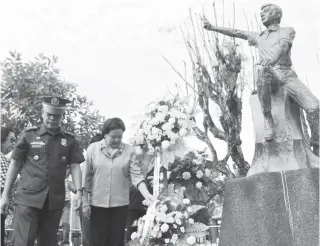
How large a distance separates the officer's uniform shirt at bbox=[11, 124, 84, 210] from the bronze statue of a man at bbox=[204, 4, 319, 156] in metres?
1.99

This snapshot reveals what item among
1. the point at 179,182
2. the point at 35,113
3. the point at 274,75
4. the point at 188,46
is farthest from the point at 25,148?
the point at 188,46

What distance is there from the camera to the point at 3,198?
14.2 ft

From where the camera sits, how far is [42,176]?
4320 millimetres

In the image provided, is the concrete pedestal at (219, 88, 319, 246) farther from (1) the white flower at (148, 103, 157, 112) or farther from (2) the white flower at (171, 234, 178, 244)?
(1) the white flower at (148, 103, 157, 112)

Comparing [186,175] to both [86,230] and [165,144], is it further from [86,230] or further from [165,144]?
[86,230]

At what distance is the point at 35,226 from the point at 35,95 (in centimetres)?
543

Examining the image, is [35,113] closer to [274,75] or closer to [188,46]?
[188,46]

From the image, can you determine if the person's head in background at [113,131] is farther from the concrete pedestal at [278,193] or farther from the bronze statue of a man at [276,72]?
the bronze statue of a man at [276,72]

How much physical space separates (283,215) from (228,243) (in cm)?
68

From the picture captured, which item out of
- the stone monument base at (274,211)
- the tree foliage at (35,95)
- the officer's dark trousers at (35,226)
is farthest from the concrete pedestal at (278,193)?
the tree foliage at (35,95)

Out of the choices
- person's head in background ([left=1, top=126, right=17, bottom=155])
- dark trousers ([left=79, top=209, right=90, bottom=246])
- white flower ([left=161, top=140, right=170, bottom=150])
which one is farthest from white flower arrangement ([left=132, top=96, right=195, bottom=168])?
person's head in background ([left=1, top=126, right=17, bottom=155])

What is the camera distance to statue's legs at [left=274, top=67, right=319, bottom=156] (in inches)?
192

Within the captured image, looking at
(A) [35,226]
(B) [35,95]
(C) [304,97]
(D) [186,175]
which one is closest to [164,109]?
(D) [186,175]

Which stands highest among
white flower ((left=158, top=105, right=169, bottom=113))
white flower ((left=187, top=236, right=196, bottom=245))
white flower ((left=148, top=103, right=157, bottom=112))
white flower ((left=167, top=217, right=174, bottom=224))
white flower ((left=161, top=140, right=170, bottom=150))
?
white flower ((left=148, top=103, right=157, bottom=112))
